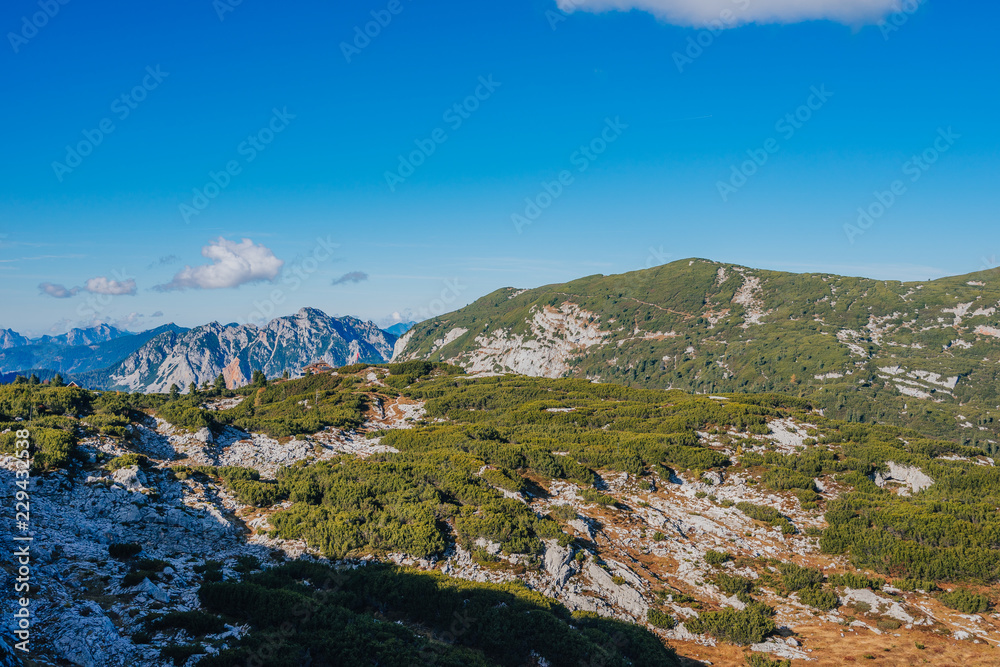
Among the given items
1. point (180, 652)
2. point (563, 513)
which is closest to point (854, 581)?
point (563, 513)

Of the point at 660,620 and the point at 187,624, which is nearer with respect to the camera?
the point at 187,624

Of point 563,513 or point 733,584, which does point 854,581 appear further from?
point 563,513

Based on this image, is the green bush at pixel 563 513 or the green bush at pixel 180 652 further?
the green bush at pixel 563 513

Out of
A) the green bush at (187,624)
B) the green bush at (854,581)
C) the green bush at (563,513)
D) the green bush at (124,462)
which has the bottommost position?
the green bush at (854,581)

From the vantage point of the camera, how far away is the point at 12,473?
876 inches

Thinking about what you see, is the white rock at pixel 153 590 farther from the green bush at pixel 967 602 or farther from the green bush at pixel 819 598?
the green bush at pixel 967 602

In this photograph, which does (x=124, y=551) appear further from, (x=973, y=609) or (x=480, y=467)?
(x=973, y=609)

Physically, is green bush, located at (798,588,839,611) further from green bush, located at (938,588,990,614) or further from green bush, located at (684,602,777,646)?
green bush, located at (938,588,990,614)

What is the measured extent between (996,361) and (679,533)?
26024cm

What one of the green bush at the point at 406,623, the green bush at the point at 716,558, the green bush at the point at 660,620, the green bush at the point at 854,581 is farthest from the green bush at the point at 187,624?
the green bush at the point at 854,581

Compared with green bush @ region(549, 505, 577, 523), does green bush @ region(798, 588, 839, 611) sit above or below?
below

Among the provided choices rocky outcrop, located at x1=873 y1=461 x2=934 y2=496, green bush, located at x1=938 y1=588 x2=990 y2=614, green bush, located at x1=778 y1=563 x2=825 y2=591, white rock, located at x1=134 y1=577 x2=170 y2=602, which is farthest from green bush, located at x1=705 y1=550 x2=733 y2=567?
white rock, located at x1=134 y1=577 x2=170 y2=602

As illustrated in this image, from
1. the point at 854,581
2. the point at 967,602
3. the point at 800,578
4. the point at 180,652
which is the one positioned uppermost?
the point at 180,652

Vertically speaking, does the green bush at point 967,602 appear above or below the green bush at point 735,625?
below
